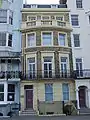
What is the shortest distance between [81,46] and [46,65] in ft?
18.4

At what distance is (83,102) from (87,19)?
11412mm

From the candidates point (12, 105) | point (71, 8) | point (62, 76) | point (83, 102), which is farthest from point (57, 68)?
point (71, 8)

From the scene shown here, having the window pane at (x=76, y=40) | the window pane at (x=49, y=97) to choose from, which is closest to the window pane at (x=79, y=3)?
the window pane at (x=76, y=40)

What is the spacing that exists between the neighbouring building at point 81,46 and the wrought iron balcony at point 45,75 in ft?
4.82

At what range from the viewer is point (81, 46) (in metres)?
30.1

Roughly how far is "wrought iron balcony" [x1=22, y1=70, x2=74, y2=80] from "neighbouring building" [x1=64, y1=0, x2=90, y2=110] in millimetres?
1468

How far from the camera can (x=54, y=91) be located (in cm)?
2714

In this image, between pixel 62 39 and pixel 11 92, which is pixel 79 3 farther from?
pixel 11 92

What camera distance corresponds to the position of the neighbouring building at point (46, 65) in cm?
2688

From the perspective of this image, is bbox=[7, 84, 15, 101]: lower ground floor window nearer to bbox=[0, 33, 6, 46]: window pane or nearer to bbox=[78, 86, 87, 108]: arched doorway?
bbox=[0, 33, 6, 46]: window pane

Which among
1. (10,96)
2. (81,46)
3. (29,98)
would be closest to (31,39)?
(81,46)

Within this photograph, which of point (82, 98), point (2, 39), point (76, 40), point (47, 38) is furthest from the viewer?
point (76, 40)

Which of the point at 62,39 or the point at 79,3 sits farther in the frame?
the point at 79,3

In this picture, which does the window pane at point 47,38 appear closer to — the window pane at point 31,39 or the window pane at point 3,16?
the window pane at point 31,39
